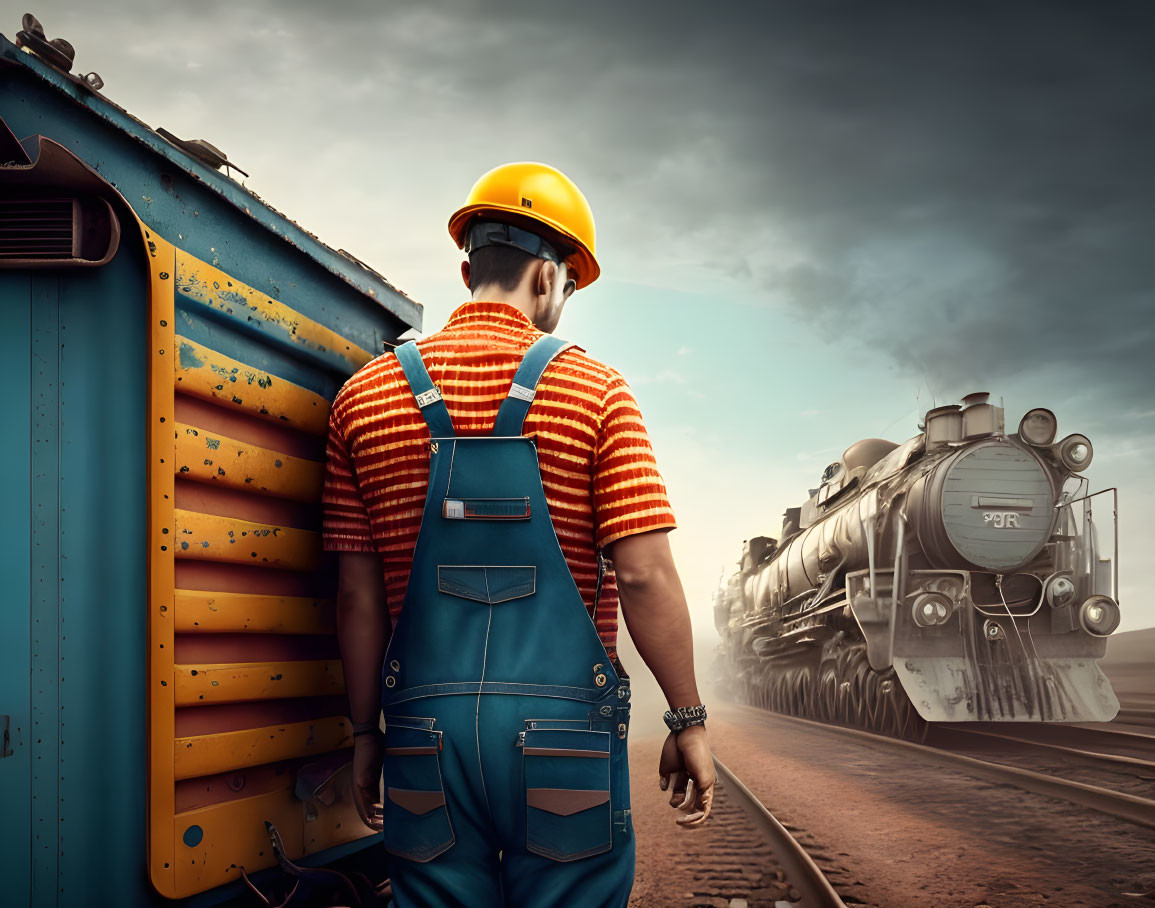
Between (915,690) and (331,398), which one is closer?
(331,398)

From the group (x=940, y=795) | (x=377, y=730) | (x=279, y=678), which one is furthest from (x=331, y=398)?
(x=940, y=795)

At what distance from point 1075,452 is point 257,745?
34.9ft

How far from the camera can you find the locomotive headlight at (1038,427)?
10.3m

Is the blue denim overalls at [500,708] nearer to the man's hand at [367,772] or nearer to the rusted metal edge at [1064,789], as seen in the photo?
the man's hand at [367,772]

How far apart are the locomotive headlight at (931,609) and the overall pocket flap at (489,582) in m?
9.26

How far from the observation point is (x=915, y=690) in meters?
9.88

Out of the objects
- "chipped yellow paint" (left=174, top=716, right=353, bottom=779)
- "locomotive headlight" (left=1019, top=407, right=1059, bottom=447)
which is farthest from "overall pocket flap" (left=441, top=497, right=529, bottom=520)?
"locomotive headlight" (left=1019, top=407, right=1059, bottom=447)

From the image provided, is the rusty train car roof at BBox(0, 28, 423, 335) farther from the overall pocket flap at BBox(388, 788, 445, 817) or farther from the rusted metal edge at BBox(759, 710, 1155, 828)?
the rusted metal edge at BBox(759, 710, 1155, 828)

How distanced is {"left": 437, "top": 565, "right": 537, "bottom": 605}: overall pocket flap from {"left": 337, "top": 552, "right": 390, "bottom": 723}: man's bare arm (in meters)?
0.34

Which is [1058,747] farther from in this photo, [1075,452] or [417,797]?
[417,797]

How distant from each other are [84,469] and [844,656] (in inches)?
457

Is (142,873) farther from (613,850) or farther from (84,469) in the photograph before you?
(613,850)

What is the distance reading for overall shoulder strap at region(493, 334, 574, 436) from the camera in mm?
1910

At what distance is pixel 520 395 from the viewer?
6.28 ft
